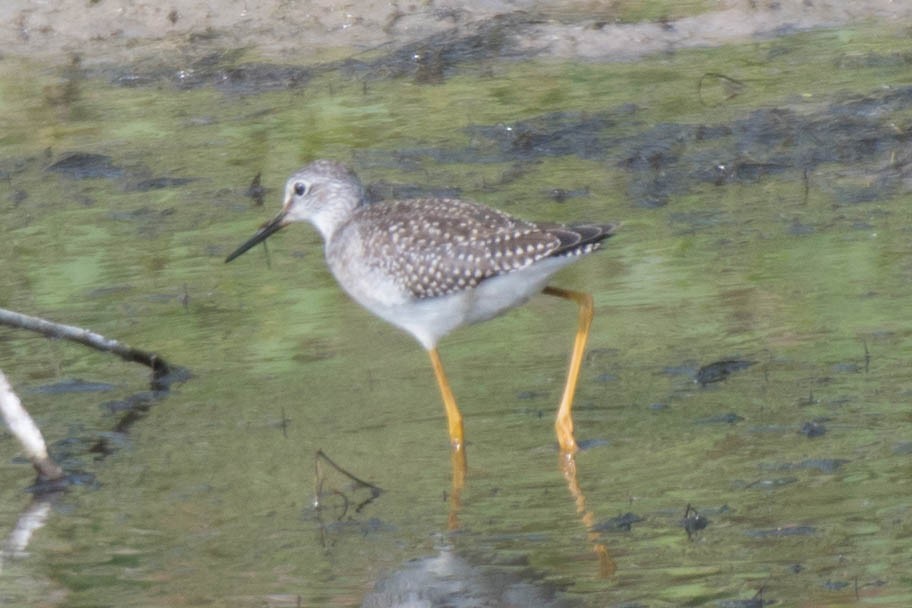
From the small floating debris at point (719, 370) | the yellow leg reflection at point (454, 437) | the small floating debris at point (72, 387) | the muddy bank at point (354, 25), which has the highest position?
the yellow leg reflection at point (454, 437)

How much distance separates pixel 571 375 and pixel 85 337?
190cm

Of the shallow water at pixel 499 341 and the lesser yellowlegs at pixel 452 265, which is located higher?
the lesser yellowlegs at pixel 452 265

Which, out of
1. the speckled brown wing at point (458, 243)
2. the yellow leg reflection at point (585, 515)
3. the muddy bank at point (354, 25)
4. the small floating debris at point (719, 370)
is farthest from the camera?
the muddy bank at point (354, 25)

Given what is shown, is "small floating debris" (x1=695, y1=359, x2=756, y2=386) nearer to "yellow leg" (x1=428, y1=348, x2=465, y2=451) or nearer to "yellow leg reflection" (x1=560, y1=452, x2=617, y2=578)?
"yellow leg reflection" (x1=560, y1=452, x2=617, y2=578)

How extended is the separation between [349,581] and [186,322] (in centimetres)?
317

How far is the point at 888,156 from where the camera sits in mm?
9719

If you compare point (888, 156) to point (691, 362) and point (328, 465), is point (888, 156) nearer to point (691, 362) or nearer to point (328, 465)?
point (691, 362)

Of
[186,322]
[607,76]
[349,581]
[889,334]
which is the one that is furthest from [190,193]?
[349,581]

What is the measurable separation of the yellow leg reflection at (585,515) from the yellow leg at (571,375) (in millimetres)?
84

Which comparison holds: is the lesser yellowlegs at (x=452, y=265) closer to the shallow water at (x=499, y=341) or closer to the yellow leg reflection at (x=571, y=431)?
the yellow leg reflection at (x=571, y=431)

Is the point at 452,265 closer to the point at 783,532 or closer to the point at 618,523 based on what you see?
the point at 618,523

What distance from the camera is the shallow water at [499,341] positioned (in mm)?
5465

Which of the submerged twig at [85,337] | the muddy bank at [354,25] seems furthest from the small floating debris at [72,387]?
the muddy bank at [354,25]

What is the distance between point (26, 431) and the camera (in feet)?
20.4
